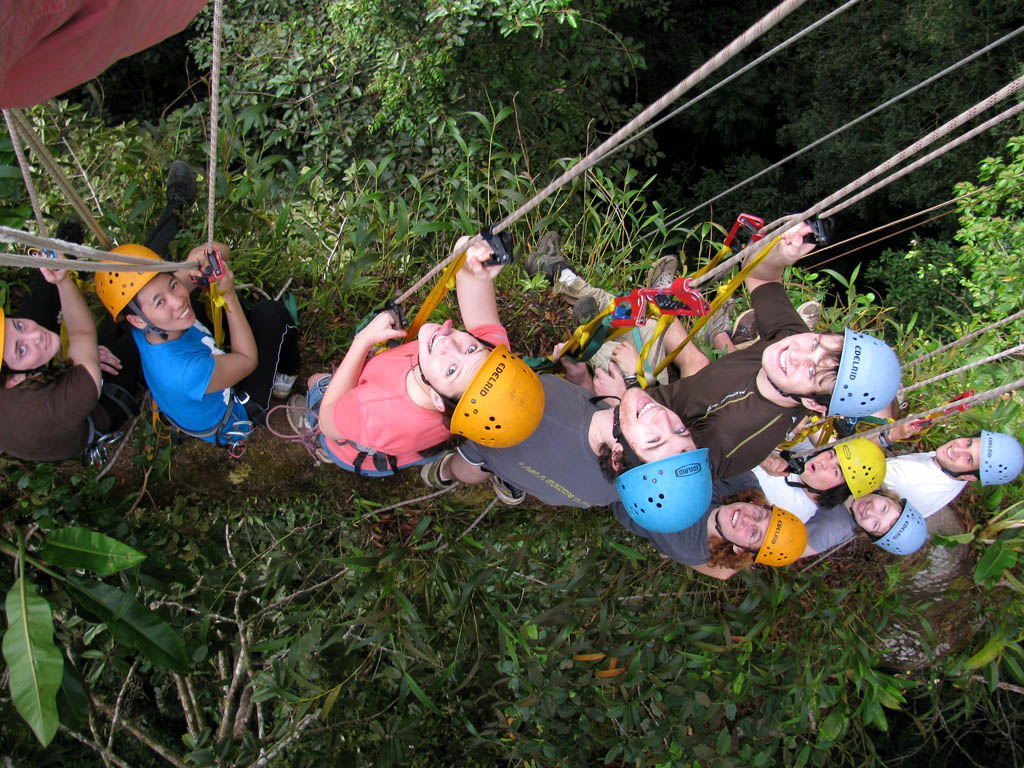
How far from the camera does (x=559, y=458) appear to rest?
224cm

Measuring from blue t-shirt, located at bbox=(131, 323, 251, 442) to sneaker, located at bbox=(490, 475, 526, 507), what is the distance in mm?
1168

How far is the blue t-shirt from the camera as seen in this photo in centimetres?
228

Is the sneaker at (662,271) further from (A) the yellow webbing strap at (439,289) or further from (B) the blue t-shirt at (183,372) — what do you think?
(B) the blue t-shirt at (183,372)

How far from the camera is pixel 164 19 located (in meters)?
1.32

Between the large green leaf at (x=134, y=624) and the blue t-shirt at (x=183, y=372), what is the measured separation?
730mm

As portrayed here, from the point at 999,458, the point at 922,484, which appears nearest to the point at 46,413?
the point at 922,484

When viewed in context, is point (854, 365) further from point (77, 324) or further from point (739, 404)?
point (77, 324)

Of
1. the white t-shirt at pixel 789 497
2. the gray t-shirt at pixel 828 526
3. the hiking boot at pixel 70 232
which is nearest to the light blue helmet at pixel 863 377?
the white t-shirt at pixel 789 497

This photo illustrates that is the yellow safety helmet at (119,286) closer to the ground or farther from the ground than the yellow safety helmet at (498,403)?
farther from the ground

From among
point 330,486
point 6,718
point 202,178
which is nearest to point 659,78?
point 202,178

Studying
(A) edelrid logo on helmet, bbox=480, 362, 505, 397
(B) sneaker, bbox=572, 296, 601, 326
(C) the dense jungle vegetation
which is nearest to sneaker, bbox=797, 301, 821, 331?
(C) the dense jungle vegetation

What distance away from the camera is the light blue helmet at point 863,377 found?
218 cm

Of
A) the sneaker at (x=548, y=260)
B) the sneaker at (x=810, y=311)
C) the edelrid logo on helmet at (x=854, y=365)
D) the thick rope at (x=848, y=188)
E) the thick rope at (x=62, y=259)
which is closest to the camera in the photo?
the thick rope at (x=62, y=259)

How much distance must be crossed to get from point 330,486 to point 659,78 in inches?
252
